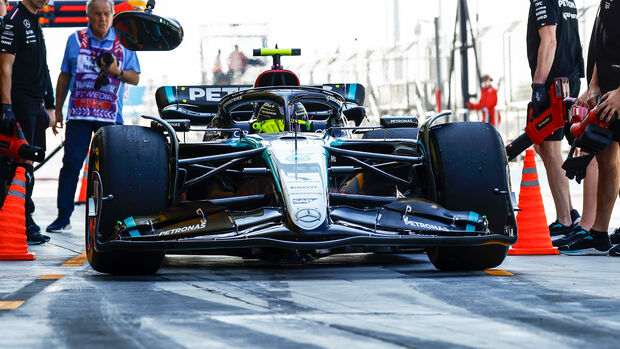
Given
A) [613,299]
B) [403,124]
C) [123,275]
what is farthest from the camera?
[403,124]

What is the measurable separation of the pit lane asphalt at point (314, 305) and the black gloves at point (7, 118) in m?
1.78

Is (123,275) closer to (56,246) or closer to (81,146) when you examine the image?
(56,246)

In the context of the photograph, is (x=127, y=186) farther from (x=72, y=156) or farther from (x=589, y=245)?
(x=72, y=156)

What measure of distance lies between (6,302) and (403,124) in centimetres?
310

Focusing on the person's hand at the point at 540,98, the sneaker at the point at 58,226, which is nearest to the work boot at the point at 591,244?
the person's hand at the point at 540,98

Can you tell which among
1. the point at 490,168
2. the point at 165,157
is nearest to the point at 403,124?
the point at 490,168

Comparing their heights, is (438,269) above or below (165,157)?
below

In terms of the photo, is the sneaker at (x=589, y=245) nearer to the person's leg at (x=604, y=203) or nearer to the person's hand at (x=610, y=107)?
the person's leg at (x=604, y=203)

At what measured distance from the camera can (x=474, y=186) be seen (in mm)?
5703

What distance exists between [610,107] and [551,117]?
121 centimetres

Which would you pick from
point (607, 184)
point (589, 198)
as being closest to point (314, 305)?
point (607, 184)

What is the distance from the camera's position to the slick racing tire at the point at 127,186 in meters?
5.45

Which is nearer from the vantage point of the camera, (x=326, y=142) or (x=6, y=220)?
(x=326, y=142)

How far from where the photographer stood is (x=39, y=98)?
340 inches
